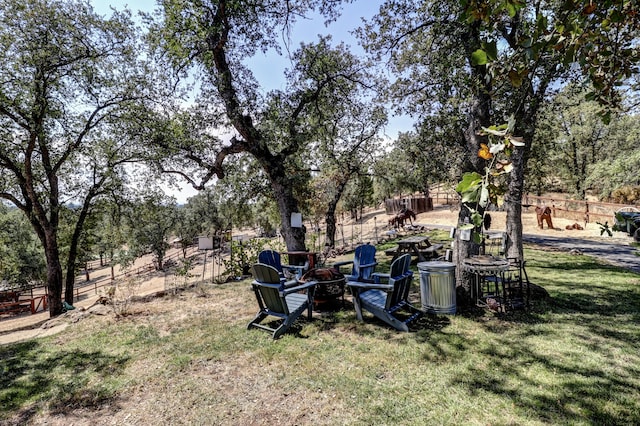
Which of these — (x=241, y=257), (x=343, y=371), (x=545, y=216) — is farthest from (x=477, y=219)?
(x=545, y=216)

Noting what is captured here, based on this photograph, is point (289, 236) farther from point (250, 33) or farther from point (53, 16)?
point (53, 16)

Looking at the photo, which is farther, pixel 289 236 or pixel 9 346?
pixel 289 236

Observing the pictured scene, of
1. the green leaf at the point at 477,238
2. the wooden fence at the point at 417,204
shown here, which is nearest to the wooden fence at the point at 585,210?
the wooden fence at the point at 417,204

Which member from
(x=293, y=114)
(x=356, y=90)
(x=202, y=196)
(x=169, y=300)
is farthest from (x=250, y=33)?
(x=202, y=196)

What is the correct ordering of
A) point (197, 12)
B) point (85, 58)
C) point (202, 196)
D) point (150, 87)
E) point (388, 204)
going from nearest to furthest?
1. point (197, 12)
2. point (85, 58)
3. point (150, 87)
4. point (388, 204)
5. point (202, 196)

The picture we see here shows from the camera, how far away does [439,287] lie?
503cm

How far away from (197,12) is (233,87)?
175cm

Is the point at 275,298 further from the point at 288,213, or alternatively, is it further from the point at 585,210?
the point at 585,210

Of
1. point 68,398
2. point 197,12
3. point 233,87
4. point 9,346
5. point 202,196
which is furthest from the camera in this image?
point 202,196

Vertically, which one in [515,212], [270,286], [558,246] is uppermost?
[515,212]

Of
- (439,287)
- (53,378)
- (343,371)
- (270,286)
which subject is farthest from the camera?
(439,287)

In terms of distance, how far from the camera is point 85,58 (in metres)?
9.47

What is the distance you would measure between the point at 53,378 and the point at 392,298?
4.64 metres

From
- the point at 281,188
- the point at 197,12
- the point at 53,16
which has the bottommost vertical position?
the point at 281,188
